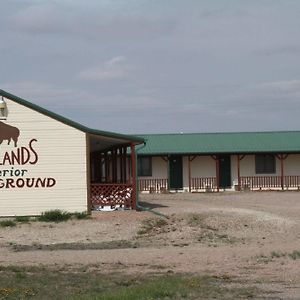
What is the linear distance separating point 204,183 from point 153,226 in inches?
823

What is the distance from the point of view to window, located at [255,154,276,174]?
46.0 metres

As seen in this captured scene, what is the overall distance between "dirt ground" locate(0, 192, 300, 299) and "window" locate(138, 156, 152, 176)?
13976 mm

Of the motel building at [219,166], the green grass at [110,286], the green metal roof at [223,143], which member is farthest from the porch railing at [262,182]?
the green grass at [110,286]

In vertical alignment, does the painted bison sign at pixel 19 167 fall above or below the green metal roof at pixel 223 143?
below

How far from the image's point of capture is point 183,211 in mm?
28203

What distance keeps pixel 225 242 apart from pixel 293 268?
19.7 ft

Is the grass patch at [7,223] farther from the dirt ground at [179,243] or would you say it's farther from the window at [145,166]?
the window at [145,166]

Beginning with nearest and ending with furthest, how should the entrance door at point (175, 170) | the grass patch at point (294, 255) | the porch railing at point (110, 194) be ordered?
the grass patch at point (294, 255) → the porch railing at point (110, 194) → the entrance door at point (175, 170)

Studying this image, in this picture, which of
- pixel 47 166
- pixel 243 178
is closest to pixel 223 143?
pixel 243 178

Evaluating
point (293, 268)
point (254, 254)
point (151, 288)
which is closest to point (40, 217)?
point (254, 254)

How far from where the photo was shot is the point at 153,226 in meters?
24.6

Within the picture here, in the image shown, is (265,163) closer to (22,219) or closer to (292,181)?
(292,181)

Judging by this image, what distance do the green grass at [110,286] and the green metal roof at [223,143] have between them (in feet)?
99.5

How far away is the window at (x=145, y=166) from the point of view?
45.8m
